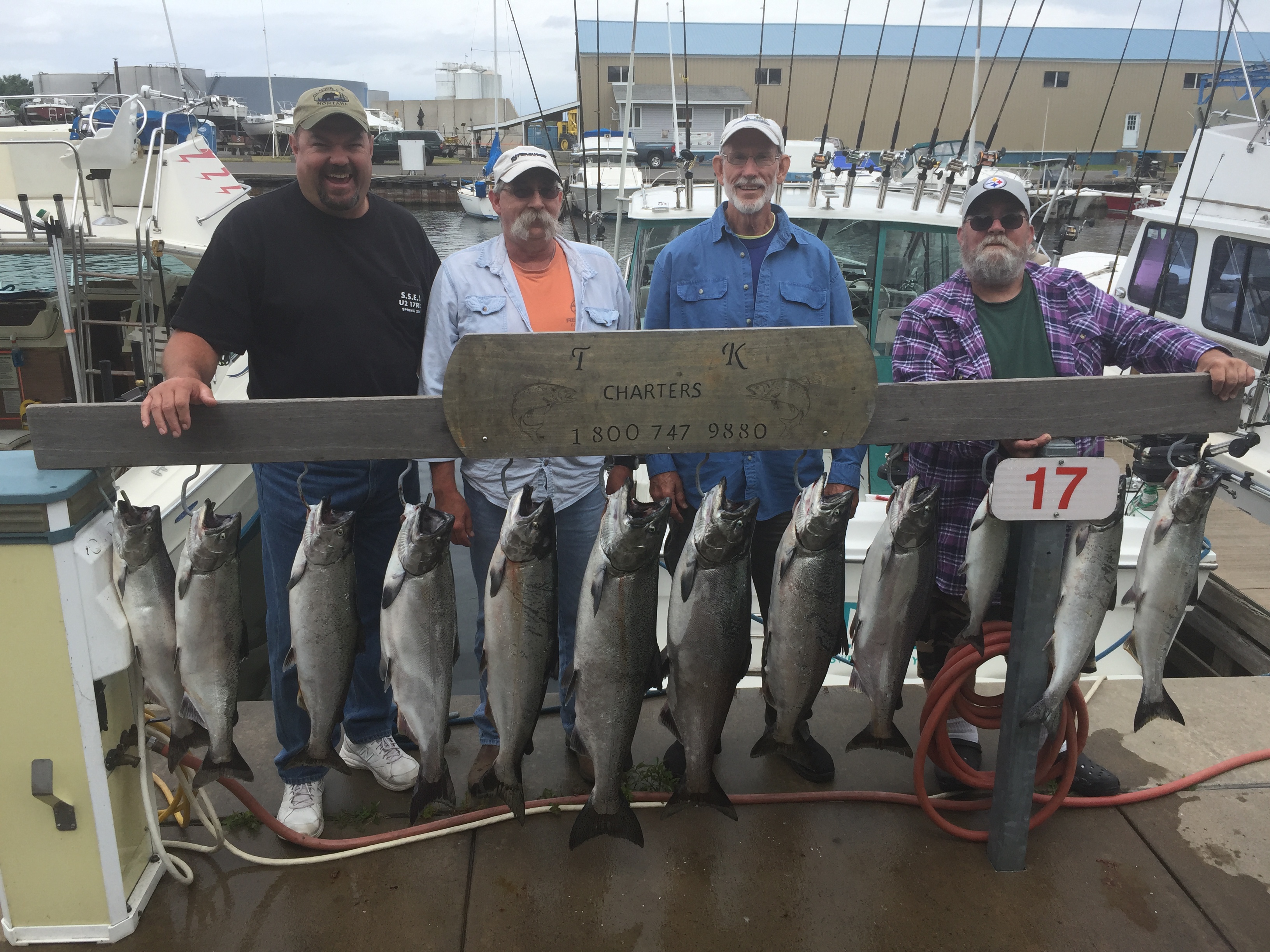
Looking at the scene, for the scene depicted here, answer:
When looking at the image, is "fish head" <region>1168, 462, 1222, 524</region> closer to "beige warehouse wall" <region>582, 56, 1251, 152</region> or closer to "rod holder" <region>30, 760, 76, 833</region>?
"rod holder" <region>30, 760, 76, 833</region>

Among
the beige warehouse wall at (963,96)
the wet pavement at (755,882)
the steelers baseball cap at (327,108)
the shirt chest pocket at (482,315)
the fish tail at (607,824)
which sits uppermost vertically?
the beige warehouse wall at (963,96)

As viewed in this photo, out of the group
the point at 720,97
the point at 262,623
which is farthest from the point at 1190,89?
the point at 262,623

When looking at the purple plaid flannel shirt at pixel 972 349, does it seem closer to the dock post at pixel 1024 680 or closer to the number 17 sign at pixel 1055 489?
the dock post at pixel 1024 680

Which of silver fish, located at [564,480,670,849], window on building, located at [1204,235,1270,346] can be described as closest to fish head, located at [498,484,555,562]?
silver fish, located at [564,480,670,849]

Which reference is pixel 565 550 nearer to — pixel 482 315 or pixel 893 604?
pixel 482 315

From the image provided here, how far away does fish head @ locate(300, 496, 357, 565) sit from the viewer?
2289 millimetres

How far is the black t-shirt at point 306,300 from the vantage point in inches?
101

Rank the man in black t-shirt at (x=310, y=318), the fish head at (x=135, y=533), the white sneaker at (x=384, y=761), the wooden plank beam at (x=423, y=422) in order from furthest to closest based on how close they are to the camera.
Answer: the white sneaker at (x=384, y=761)
the man in black t-shirt at (x=310, y=318)
the fish head at (x=135, y=533)
the wooden plank beam at (x=423, y=422)

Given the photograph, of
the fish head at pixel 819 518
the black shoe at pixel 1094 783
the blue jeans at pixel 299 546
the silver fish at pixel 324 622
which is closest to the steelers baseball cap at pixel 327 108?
the blue jeans at pixel 299 546

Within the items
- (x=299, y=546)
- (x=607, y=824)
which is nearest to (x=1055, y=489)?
(x=607, y=824)

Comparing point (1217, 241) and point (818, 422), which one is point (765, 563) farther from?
point (1217, 241)

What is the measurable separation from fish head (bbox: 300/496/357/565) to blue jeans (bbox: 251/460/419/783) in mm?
205

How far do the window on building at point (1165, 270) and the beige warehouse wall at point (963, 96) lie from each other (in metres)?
35.9

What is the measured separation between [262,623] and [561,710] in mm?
4578
